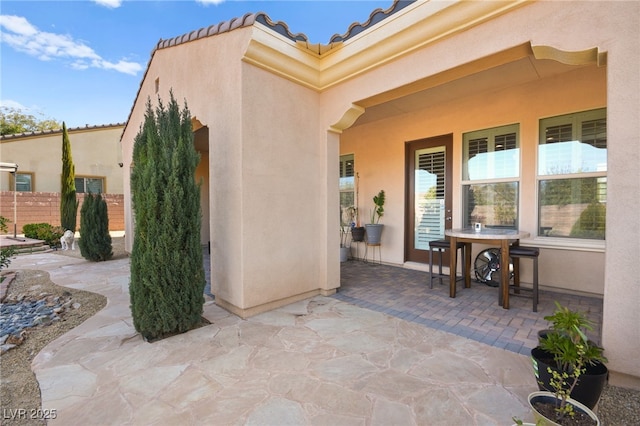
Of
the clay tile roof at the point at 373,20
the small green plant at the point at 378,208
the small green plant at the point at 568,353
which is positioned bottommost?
the small green plant at the point at 568,353

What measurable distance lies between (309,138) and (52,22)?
10.5 m

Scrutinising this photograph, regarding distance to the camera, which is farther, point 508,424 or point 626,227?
point 626,227

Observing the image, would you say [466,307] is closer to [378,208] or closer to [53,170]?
[378,208]

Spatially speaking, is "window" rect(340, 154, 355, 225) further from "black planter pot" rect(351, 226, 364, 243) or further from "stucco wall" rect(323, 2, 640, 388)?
"stucco wall" rect(323, 2, 640, 388)

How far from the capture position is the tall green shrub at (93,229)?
7031mm

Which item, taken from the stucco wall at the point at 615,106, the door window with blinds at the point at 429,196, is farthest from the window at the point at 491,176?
the stucco wall at the point at 615,106

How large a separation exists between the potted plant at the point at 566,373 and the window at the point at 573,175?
10.4 feet

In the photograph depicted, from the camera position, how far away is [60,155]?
13.7 m

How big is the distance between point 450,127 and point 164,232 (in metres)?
4.96

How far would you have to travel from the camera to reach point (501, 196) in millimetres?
4820

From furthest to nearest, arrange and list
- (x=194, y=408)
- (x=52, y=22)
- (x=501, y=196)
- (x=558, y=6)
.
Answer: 1. (x=52, y=22)
2. (x=501, y=196)
3. (x=558, y=6)
4. (x=194, y=408)

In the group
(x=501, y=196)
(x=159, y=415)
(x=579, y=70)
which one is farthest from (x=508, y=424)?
(x=579, y=70)

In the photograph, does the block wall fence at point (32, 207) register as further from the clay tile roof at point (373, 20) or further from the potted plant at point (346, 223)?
the clay tile roof at point (373, 20)

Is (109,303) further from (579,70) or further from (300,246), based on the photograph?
(579,70)
